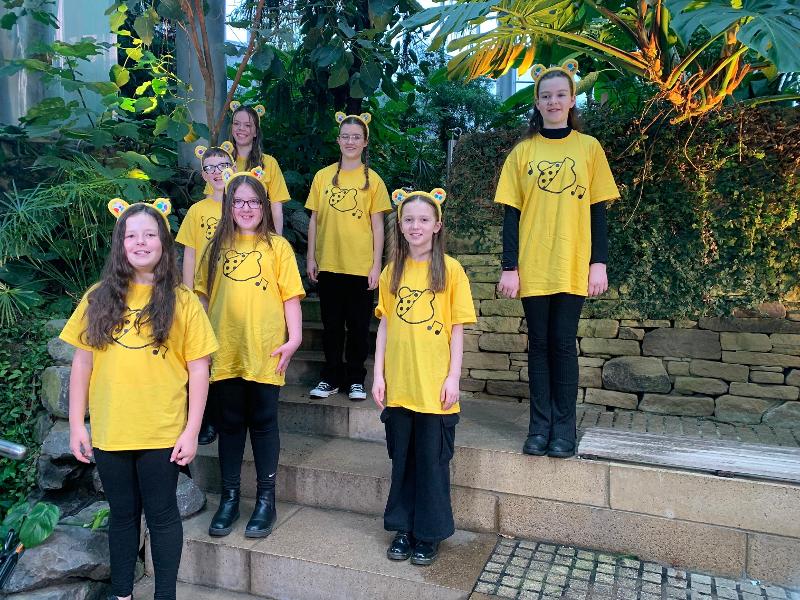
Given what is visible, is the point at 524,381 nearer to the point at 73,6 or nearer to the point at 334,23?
the point at 334,23

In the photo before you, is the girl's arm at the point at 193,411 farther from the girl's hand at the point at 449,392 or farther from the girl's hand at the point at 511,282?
the girl's hand at the point at 511,282

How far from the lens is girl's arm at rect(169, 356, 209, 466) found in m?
2.52

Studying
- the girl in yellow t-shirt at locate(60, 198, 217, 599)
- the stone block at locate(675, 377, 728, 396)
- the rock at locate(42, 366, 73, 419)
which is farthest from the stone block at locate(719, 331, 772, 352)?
the rock at locate(42, 366, 73, 419)

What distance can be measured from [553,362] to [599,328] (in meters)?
1.29

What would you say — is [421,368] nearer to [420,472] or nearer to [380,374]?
[380,374]

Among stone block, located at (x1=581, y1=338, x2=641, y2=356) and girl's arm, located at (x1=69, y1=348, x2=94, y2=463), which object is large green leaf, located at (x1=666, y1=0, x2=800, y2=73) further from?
girl's arm, located at (x1=69, y1=348, x2=94, y2=463)

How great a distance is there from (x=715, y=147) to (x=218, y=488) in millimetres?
3244

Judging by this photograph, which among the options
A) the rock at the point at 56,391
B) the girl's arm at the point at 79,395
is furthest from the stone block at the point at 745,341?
the rock at the point at 56,391

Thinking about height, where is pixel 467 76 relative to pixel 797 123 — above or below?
above

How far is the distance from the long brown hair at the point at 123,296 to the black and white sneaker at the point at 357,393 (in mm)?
1670

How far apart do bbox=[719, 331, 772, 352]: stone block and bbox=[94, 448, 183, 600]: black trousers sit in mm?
3112

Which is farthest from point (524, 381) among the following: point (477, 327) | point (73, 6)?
point (73, 6)

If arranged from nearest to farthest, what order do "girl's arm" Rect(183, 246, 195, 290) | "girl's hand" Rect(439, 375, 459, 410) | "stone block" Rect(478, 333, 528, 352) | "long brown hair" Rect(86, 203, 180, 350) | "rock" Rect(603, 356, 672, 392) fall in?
"long brown hair" Rect(86, 203, 180, 350)
"girl's hand" Rect(439, 375, 459, 410)
"girl's arm" Rect(183, 246, 195, 290)
"rock" Rect(603, 356, 672, 392)
"stone block" Rect(478, 333, 528, 352)

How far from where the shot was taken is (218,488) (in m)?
3.60
